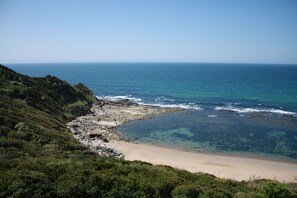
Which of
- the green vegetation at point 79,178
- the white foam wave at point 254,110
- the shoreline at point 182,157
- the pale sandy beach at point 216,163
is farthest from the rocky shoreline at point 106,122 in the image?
the white foam wave at point 254,110

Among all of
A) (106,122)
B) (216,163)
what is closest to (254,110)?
(106,122)

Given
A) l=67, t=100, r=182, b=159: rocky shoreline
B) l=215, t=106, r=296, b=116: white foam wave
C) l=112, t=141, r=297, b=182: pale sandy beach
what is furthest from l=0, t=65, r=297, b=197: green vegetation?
l=215, t=106, r=296, b=116: white foam wave

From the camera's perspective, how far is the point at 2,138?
23.4 m

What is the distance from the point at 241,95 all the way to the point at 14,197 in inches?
3688

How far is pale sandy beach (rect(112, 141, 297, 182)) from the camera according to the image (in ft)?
108

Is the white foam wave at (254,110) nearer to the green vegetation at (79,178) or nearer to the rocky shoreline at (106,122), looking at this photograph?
the rocky shoreline at (106,122)

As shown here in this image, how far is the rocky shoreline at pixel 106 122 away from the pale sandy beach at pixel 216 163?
10.0 ft

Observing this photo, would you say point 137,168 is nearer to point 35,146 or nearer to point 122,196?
point 122,196

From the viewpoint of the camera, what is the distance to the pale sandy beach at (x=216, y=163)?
108 ft

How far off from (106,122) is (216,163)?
27.4 metres

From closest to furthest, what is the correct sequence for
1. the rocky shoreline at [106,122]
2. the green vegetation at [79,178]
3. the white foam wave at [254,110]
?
the green vegetation at [79,178] → the rocky shoreline at [106,122] → the white foam wave at [254,110]

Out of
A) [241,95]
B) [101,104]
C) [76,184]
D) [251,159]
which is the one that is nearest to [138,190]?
[76,184]

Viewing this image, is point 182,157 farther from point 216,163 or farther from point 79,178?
point 79,178

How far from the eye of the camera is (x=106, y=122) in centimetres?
5738
